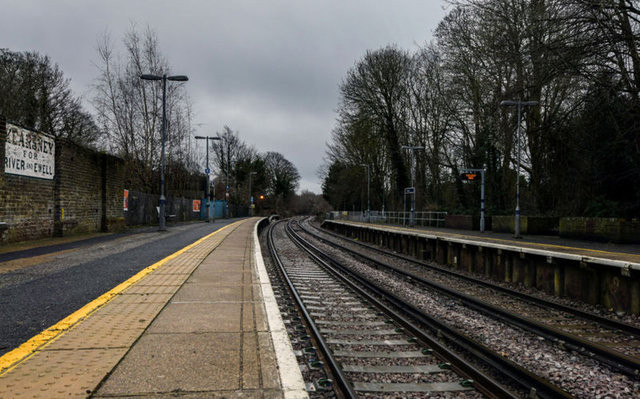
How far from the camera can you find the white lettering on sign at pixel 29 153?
12516 mm

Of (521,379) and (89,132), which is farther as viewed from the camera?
(89,132)

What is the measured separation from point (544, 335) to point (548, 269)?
4.41 m

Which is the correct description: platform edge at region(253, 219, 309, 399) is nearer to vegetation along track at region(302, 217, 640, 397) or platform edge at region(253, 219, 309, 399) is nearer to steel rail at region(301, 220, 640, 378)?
vegetation along track at region(302, 217, 640, 397)

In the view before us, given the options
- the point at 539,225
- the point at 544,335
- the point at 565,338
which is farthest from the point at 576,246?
the point at 565,338

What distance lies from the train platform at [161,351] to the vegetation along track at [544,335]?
3.03 meters

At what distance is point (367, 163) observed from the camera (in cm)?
4656

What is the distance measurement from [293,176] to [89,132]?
56.8 meters

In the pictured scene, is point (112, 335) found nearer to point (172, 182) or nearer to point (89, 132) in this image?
point (172, 182)

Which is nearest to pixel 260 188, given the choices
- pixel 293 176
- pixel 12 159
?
pixel 293 176

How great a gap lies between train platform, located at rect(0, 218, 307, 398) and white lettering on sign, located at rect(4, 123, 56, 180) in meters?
9.01

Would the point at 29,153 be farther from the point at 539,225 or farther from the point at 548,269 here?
the point at 539,225

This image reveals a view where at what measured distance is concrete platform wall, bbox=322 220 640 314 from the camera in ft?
25.4

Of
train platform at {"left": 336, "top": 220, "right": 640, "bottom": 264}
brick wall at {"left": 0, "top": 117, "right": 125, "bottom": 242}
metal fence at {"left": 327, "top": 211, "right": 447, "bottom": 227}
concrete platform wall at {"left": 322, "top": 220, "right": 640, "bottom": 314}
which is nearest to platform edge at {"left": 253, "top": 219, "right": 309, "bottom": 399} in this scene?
concrete platform wall at {"left": 322, "top": 220, "right": 640, "bottom": 314}

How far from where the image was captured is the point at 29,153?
1342 cm
